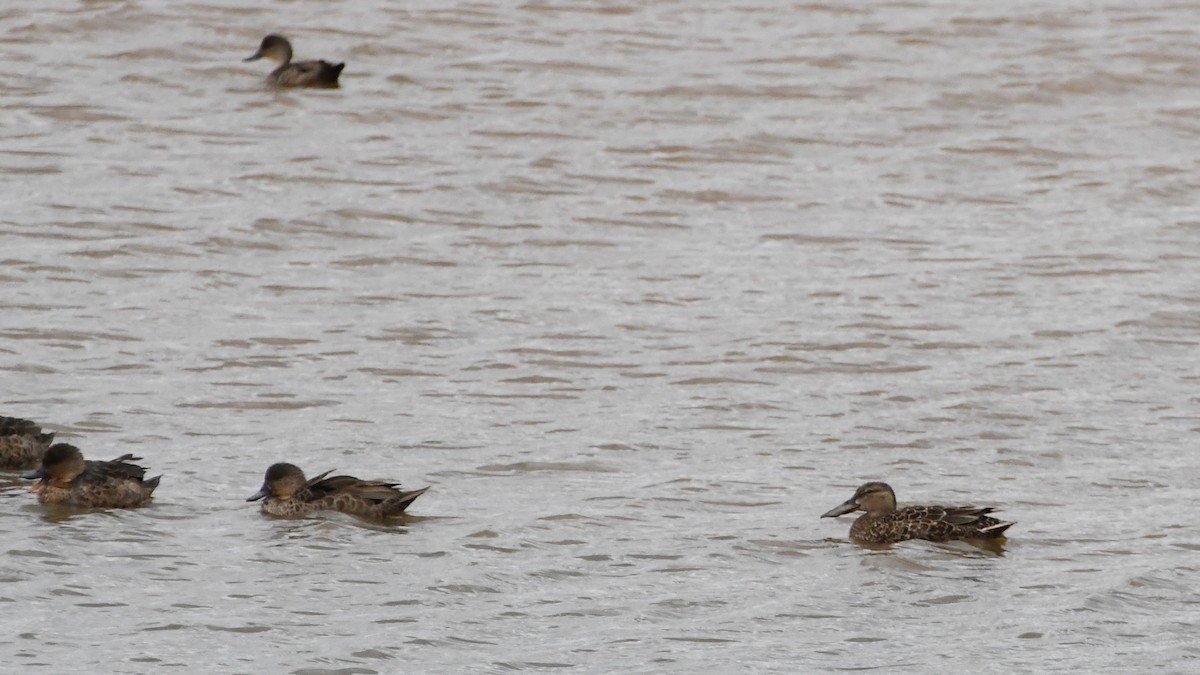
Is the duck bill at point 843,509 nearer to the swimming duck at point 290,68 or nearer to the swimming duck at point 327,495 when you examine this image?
the swimming duck at point 327,495

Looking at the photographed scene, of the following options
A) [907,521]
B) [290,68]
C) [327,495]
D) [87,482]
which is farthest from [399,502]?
[290,68]

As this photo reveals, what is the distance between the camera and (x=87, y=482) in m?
8.20

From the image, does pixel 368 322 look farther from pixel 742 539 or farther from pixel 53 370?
pixel 742 539

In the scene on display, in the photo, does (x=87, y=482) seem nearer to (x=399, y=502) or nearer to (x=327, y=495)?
(x=327, y=495)

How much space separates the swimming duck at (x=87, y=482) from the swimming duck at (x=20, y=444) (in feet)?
1.33

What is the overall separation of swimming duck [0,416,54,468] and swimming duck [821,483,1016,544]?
3275 mm

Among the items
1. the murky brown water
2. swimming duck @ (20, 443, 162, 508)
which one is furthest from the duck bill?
swimming duck @ (20, 443, 162, 508)

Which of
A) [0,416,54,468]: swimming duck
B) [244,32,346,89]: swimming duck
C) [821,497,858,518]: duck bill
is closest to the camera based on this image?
[821,497,858,518]: duck bill

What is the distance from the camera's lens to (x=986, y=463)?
31.4 ft

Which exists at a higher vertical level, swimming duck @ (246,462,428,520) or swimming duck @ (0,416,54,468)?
swimming duck @ (0,416,54,468)

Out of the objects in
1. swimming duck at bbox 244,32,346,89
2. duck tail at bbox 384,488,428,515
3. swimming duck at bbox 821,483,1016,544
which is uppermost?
swimming duck at bbox 244,32,346,89

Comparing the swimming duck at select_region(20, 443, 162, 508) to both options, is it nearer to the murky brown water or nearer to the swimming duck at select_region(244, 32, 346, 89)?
the murky brown water

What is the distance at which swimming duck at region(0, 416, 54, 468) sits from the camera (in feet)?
28.8

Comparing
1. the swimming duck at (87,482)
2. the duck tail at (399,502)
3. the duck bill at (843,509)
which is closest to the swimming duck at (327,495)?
the duck tail at (399,502)
